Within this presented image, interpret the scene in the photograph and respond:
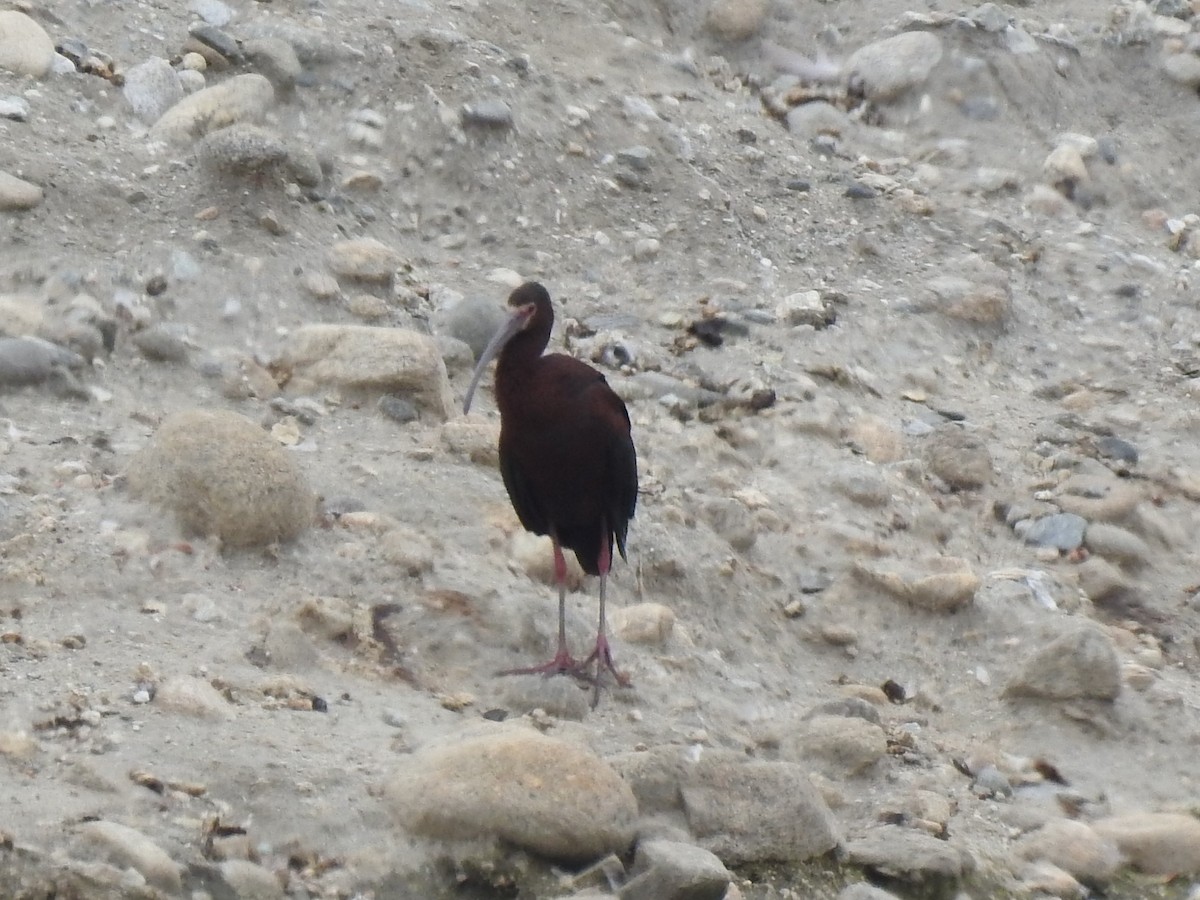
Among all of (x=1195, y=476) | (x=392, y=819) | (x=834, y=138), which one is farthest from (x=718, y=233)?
(x=392, y=819)

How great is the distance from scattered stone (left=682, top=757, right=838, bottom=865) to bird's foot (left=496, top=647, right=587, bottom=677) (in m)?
0.81

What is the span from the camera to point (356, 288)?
7121mm

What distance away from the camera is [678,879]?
3945 mm

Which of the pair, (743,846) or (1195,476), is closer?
(743,846)

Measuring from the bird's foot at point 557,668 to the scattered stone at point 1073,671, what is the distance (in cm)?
155

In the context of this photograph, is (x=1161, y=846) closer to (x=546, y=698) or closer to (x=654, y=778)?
(x=654, y=778)

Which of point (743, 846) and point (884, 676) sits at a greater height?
point (743, 846)

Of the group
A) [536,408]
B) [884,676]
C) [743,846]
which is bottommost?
[884,676]

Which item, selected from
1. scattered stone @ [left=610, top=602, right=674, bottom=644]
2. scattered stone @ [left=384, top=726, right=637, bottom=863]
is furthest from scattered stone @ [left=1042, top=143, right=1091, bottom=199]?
scattered stone @ [left=384, top=726, right=637, bottom=863]

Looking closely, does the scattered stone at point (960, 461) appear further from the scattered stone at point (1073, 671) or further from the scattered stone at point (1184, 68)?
the scattered stone at point (1184, 68)

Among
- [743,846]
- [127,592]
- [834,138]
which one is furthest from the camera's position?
[834,138]

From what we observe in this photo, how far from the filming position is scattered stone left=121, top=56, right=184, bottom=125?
764 cm

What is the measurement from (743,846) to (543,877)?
58 centimetres

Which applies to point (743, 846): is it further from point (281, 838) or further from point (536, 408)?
point (536, 408)
